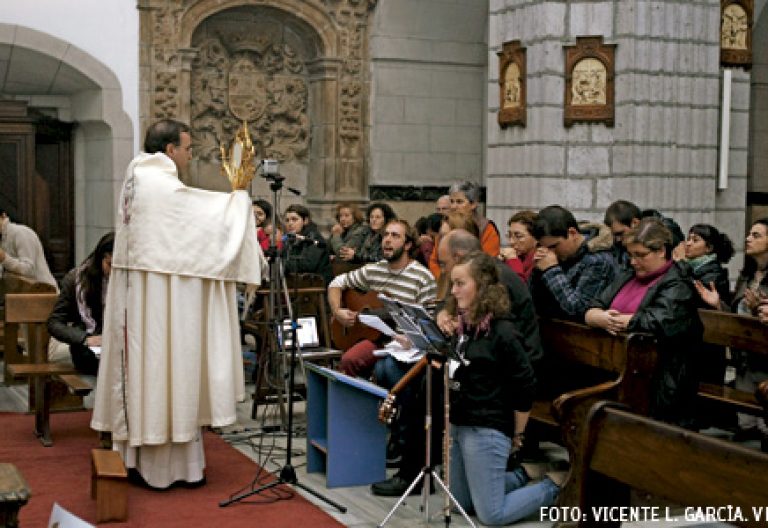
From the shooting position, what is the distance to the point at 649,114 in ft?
35.0

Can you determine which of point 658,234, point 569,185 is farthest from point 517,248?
point 569,185

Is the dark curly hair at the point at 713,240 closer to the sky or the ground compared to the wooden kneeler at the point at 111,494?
closer to the sky

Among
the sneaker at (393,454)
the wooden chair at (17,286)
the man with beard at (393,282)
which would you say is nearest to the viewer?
the sneaker at (393,454)

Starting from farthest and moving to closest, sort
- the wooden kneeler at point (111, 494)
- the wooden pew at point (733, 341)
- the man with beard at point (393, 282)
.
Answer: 1. the man with beard at point (393, 282)
2. the wooden pew at point (733, 341)
3. the wooden kneeler at point (111, 494)

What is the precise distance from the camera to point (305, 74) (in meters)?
14.2

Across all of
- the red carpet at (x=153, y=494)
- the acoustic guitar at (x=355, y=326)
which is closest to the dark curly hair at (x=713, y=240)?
the acoustic guitar at (x=355, y=326)

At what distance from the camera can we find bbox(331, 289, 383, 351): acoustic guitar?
23.9 feet

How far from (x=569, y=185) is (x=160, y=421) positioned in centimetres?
568

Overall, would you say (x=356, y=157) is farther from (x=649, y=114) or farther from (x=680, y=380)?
(x=680, y=380)

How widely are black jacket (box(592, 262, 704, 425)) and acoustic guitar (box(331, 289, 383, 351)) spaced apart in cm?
201

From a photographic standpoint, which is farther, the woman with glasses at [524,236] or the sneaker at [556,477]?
the woman with glasses at [524,236]

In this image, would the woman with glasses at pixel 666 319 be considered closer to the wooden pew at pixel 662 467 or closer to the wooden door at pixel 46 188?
the wooden pew at pixel 662 467

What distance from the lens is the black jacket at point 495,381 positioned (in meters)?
5.46

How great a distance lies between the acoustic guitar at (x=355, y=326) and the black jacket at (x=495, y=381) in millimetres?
1759
